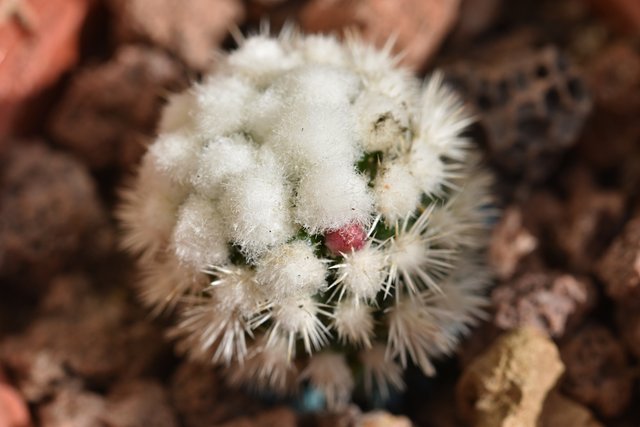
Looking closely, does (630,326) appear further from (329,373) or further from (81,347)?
(81,347)

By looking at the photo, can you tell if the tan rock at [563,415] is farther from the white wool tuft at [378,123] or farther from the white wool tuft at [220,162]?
the white wool tuft at [220,162]

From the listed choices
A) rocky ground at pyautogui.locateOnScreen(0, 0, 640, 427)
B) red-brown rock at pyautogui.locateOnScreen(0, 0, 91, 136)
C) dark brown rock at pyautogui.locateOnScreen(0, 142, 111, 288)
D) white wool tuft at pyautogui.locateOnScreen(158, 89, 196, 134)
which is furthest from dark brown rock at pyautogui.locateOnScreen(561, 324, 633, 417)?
red-brown rock at pyautogui.locateOnScreen(0, 0, 91, 136)

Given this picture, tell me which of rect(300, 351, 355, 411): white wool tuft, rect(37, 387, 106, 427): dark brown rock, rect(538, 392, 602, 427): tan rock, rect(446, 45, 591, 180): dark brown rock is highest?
rect(446, 45, 591, 180): dark brown rock

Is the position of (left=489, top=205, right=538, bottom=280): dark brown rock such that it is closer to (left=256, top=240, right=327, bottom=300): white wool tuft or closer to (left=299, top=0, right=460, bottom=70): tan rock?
(left=299, top=0, right=460, bottom=70): tan rock

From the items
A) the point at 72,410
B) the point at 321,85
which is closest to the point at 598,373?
the point at 321,85

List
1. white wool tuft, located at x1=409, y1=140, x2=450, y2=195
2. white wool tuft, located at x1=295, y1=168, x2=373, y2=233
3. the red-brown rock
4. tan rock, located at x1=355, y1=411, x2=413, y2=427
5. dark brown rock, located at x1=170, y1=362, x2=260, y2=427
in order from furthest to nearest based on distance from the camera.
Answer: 1. the red-brown rock
2. dark brown rock, located at x1=170, y1=362, x2=260, y2=427
3. tan rock, located at x1=355, y1=411, x2=413, y2=427
4. white wool tuft, located at x1=409, y1=140, x2=450, y2=195
5. white wool tuft, located at x1=295, y1=168, x2=373, y2=233

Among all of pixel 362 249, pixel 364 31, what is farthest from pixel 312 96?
pixel 364 31

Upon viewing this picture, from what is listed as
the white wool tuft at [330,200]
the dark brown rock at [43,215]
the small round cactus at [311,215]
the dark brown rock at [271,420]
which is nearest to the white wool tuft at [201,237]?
the small round cactus at [311,215]

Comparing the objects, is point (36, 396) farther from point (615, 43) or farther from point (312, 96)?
point (615, 43)
